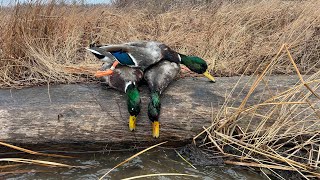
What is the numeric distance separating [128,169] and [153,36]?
4076 millimetres

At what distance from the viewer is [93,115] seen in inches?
130

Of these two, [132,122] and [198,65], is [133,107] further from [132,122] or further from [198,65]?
[198,65]

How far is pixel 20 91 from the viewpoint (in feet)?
11.9

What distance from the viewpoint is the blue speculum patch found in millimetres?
3494

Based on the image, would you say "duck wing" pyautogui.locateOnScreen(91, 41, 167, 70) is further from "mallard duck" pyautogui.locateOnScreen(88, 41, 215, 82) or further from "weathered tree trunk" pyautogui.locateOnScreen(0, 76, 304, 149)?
"weathered tree trunk" pyautogui.locateOnScreen(0, 76, 304, 149)

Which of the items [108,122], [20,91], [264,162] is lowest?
[264,162]

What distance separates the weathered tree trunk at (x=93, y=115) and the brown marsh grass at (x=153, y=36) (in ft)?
1.59

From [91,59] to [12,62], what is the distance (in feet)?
4.18

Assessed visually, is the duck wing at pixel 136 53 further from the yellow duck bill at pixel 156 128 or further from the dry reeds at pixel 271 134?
the dry reeds at pixel 271 134

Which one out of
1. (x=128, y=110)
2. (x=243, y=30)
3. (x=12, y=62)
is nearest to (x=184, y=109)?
(x=128, y=110)

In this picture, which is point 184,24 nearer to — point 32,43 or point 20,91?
point 32,43

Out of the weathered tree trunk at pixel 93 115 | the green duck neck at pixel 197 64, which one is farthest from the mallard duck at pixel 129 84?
the green duck neck at pixel 197 64

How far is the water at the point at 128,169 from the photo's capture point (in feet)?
9.67

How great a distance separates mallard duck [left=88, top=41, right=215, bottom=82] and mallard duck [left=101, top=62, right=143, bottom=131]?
65 millimetres
